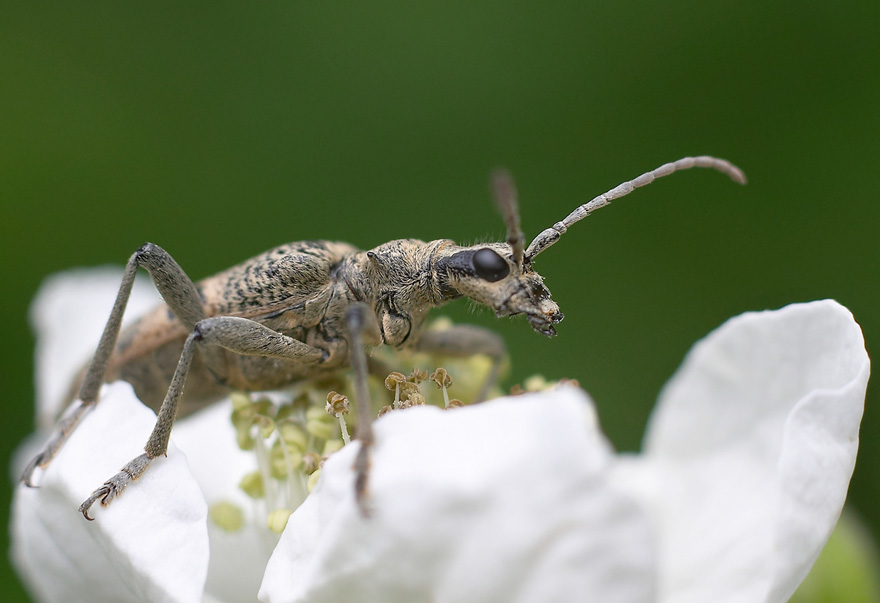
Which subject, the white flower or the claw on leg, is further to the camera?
the claw on leg

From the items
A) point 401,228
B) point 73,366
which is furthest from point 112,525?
point 401,228

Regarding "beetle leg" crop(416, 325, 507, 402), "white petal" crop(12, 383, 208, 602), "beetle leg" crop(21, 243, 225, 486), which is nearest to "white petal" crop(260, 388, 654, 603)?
"white petal" crop(12, 383, 208, 602)

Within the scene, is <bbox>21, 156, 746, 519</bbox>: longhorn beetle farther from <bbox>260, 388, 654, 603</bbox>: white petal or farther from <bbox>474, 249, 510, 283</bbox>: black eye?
<bbox>260, 388, 654, 603</bbox>: white petal

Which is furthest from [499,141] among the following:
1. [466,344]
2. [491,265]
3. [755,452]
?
[755,452]

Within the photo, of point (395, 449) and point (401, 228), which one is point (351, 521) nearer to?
point (395, 449)

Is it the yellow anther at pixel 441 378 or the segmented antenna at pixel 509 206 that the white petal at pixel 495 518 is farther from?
the yellow anther at pixel 441 378
